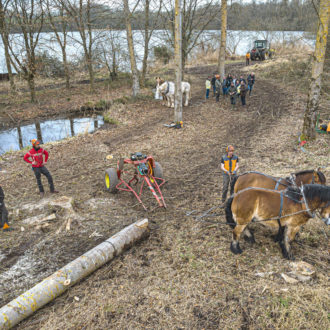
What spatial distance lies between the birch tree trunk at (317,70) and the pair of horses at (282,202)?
5.92m

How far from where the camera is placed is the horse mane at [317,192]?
4316 millimetres

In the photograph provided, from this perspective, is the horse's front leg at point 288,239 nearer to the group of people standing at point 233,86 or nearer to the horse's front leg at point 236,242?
the horse's front leg at point 236,242

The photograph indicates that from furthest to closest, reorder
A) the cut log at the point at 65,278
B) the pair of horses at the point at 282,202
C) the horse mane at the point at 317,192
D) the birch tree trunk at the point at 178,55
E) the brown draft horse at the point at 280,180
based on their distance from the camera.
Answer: the birch tree trunk at the point at 178,55 < the brown draft horse at the point at 280,180 < the pair of horses at the point at 282,202 < the horse mane at the point at 317,192 < the cut log at the point at 65,278

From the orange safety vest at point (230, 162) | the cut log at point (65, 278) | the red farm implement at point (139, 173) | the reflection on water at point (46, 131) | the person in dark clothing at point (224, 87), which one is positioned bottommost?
the reflection on water at point (46, 131)

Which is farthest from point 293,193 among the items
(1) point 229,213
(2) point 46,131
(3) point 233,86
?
(2) point 46,131

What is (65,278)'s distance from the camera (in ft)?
14.0

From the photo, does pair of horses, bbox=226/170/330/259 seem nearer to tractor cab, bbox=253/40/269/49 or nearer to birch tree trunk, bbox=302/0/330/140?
birch tree trunk, bbox=302/0/330/140

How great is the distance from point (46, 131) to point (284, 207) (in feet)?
46.2

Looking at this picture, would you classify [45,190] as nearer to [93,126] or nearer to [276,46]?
[93,126]

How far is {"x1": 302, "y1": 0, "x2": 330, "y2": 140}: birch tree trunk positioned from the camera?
27.7 feet

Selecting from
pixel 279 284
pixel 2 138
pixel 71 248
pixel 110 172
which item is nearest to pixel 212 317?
pixel 279 284

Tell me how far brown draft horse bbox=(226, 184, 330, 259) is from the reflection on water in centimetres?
1055

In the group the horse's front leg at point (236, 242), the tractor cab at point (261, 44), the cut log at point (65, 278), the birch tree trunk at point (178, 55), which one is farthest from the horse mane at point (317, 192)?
the tractor cab at point (261, 44)

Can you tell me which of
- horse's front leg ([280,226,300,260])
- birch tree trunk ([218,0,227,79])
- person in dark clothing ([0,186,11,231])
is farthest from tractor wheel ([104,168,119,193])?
birch tree trunk ([218,0,227,79])
